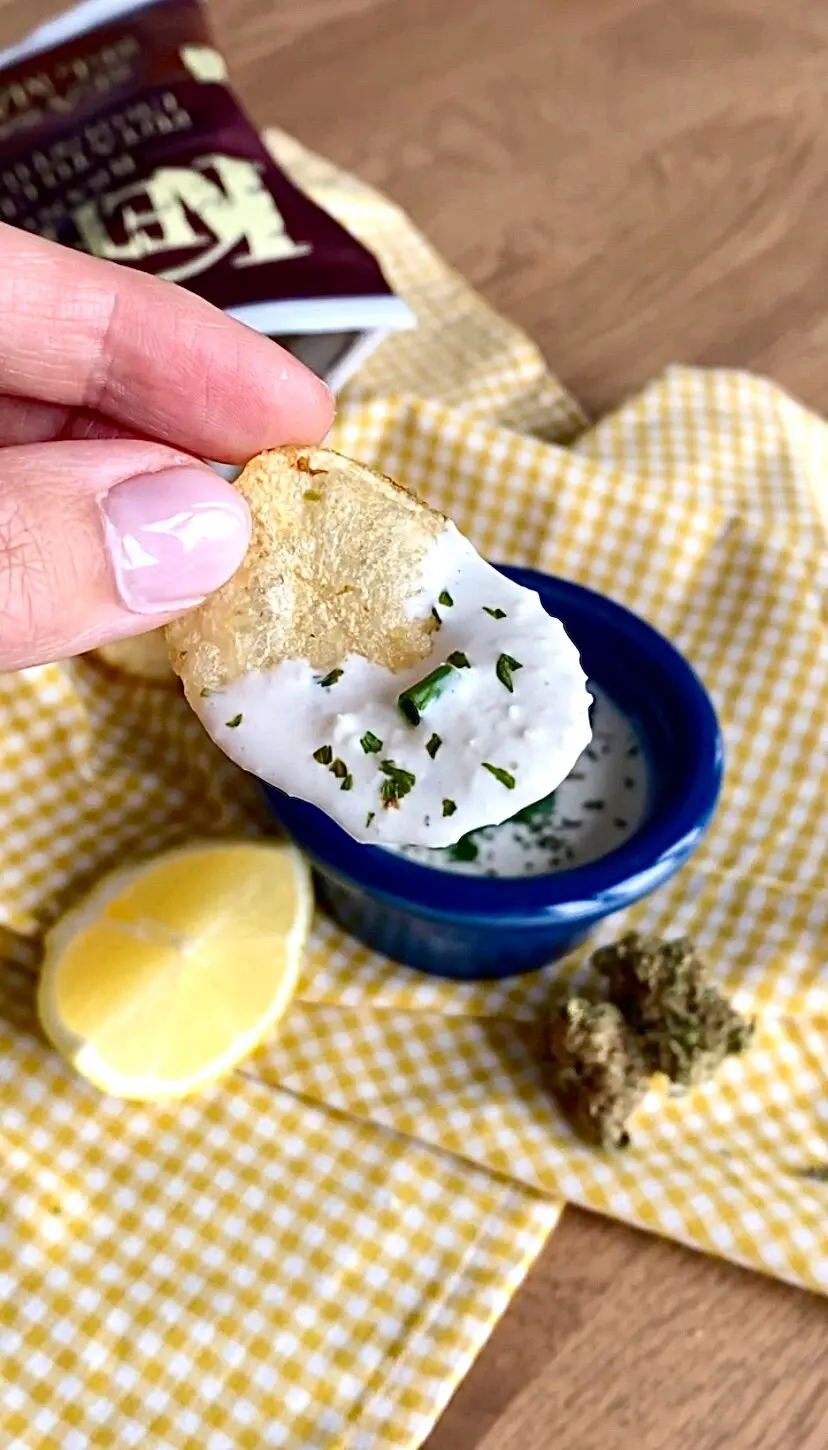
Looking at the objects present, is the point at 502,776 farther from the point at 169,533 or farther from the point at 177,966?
the point at 177,966

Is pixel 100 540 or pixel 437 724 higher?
pixel 100 540

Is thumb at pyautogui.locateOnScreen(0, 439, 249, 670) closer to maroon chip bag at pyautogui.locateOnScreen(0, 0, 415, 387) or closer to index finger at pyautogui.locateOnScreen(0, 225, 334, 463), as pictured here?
index finger at pyautogui.locateOnScreen(0, 225, 334, 463)

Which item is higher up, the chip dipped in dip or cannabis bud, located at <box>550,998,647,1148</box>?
the chip dipped in dip

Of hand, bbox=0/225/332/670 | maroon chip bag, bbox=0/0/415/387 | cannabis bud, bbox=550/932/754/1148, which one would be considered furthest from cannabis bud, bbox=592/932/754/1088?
maroon chip bag, bbox=0/0/415/387

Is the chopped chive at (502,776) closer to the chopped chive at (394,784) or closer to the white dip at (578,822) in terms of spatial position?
the chopped chive at (394,784)

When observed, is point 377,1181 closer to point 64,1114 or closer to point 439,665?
point 64,1114

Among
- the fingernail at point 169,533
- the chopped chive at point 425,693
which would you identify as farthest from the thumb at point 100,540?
the chopped chive at point 425,693

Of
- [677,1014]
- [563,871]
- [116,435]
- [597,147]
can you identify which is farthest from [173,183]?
[677,1014]
